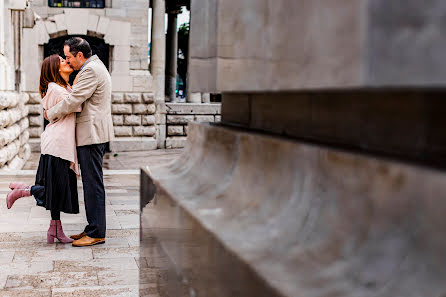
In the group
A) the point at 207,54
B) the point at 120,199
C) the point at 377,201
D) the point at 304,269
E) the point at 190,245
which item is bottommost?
the point at 120,199

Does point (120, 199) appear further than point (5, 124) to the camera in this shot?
No

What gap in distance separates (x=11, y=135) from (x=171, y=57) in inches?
656

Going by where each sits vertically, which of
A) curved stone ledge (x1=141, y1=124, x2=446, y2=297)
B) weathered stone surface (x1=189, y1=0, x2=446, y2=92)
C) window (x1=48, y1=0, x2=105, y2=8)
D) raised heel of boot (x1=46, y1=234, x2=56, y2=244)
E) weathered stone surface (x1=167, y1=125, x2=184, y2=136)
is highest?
window (x1=48, y1=0, x2=105, y2=8)

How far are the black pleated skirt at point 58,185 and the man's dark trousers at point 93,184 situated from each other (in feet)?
0.44

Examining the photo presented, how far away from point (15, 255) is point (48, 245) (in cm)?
42

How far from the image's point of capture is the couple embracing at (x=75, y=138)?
5.45 metres

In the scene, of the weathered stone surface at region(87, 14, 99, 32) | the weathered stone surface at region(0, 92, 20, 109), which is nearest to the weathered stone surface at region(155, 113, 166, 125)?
the weathered stone surface at region(87, 14, 99, 32)

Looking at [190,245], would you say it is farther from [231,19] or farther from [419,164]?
[419,164]

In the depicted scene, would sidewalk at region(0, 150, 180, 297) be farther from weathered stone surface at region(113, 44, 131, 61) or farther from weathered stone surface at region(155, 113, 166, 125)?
weathered stone surface at region(155, 113, 166, 125)

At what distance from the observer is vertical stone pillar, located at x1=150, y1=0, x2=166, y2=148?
19078 millimetres

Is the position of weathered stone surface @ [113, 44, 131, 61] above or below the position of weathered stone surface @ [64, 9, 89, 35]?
below

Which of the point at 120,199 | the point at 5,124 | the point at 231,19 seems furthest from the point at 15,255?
the point at 5,124

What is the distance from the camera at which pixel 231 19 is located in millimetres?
2051

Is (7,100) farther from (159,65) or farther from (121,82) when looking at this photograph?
(159,65)
